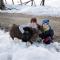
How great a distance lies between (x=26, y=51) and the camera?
748cm

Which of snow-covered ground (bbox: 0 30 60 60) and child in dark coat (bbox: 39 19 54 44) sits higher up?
A: child in dark coat (bbox: 39 19 54 44)

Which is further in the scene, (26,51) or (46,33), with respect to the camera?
(46,33)

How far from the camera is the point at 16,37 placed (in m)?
8.26

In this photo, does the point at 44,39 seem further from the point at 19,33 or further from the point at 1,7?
the point at 1,7

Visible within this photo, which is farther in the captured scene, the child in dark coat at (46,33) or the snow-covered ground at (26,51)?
the child in dark coat at (46,33)

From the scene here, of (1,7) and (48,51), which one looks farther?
(1,7)

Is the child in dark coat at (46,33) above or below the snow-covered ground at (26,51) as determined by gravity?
above

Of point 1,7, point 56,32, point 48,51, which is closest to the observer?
point 48,51

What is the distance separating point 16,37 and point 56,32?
1906 mm

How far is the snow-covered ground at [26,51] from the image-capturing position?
23.5ft

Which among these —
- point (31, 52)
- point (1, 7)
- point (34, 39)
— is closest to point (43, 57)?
point (31, 52)

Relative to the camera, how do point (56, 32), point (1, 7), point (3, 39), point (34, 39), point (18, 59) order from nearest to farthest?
point (18, 59) < point (34, 39) < point (3, 39) < point (56, 32) < point (1, 7)

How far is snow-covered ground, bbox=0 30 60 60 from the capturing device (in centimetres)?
715

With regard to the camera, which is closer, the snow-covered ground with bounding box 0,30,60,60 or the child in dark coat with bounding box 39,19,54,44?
the snow-covered ground with bounding box 0,30,60,60
